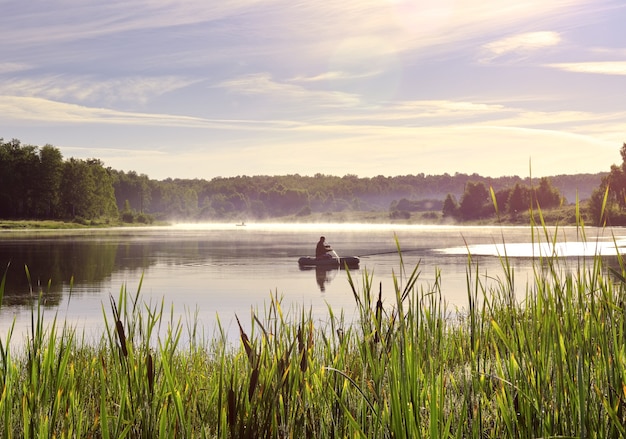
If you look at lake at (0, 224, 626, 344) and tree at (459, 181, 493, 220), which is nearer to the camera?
lake at (0, 224, 626, 344)

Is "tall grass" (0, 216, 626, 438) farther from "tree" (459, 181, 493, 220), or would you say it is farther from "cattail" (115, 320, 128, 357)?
"tree" (459, 181, 493, 220)

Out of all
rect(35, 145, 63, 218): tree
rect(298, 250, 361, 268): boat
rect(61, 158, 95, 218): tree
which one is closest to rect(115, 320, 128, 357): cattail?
rect(298, 250, 361, 268): boat

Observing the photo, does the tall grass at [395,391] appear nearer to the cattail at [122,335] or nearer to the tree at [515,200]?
the cattail at [122,335]

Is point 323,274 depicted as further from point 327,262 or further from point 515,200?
point 515,200

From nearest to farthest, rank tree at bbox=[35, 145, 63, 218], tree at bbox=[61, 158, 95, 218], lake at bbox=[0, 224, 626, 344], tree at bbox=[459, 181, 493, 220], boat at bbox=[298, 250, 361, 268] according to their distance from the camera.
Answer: lake at bbox=[0, 224, 626, 344] < boat at bbox=[298, 250, 361, 268] < tree at bbox=[35, 145, 63, 218] < tree at bbox=[61, 158, 95, 218] < tree at bbox=[459, 181, 493, 220]

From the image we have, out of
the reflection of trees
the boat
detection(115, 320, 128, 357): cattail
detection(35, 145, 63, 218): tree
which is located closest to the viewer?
detection(115, 320, 128, 357): cattail

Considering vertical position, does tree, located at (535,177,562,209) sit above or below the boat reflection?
above

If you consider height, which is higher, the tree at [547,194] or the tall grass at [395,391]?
the tree at [547,194]

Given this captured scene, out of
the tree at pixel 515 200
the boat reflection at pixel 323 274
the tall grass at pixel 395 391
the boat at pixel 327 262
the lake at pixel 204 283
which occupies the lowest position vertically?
the boat reflection at pixel 323 274

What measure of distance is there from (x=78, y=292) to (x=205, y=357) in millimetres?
19007

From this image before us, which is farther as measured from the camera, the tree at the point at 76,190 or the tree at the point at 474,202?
the tree at the point at 474,202

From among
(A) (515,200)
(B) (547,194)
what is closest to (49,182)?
(A) (515,200)

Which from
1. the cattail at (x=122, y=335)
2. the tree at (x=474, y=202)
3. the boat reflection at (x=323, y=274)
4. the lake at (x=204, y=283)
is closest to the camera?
the cattail at (x=122, y=335)

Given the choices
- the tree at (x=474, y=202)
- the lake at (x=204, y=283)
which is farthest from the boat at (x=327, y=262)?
the tree at (x=474, y=202)
